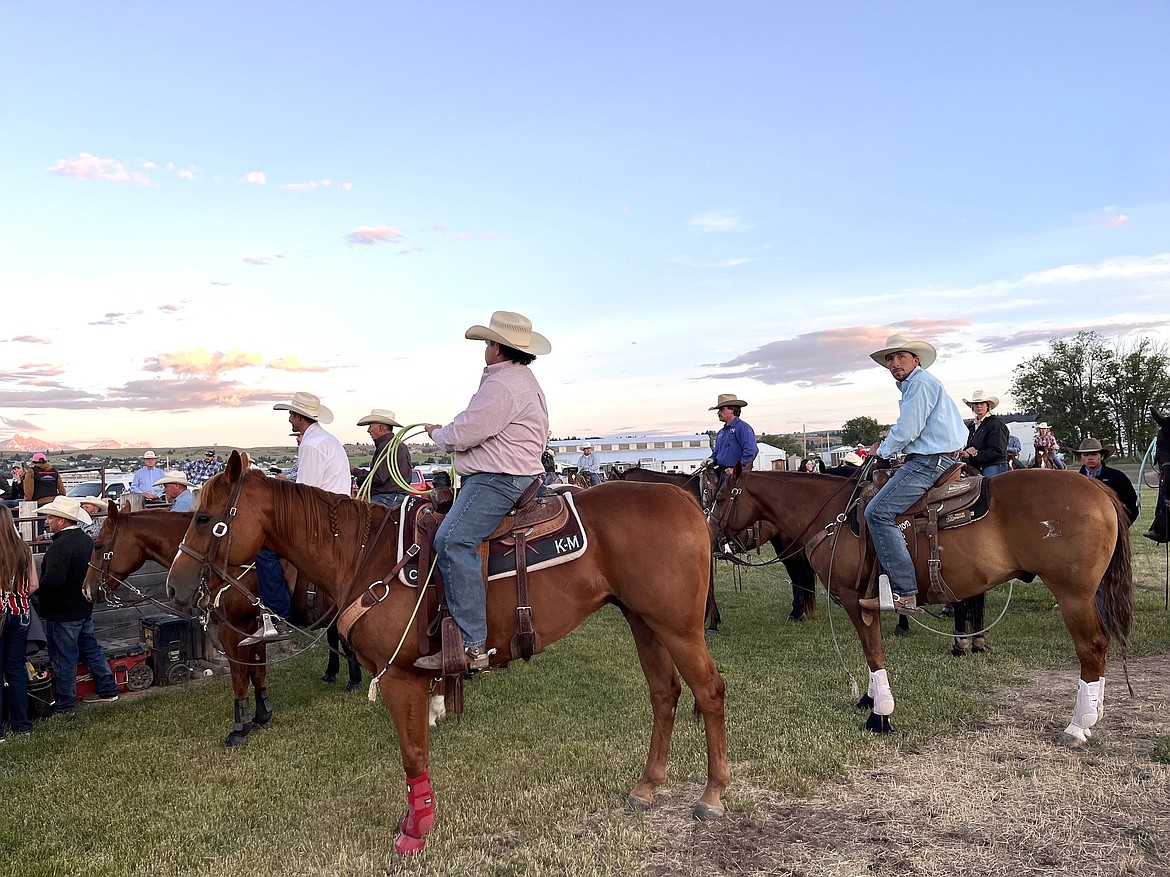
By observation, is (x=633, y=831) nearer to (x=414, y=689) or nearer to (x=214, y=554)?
(x=414, y=689)

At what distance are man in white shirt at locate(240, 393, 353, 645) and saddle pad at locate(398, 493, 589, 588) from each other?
2.46 meters

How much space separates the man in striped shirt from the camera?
4285 millimetres

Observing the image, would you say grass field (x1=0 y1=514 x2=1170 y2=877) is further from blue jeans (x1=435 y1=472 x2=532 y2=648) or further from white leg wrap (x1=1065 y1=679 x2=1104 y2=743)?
blue jeans (x1=435 y1=472 x2=532 y2=648)

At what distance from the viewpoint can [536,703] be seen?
7.02 meters

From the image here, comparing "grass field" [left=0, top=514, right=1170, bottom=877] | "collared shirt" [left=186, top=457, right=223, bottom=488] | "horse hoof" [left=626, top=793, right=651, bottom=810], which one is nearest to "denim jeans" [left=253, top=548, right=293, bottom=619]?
"grass field" [left=0, top=514, right=1170, bottom=877]

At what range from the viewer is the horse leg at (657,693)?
16.2ft

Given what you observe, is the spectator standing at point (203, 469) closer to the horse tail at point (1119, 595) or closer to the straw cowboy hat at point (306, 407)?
the straw cowboy hat at point (306, 407)

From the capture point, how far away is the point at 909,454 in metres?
6.30

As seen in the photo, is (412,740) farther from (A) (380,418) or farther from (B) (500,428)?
(A) (380,418)

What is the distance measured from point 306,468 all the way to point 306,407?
0.72 m

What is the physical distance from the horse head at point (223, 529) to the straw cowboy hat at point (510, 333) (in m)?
1.68

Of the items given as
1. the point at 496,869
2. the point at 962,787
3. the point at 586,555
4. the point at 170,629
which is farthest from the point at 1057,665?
the point at 170,629

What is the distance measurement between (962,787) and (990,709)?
5.86 feet

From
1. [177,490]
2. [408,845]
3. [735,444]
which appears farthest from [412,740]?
[177,490]
